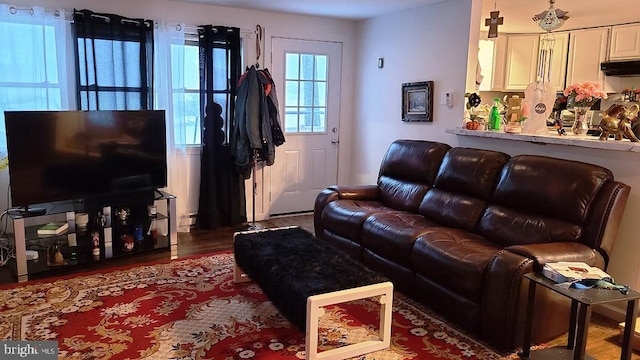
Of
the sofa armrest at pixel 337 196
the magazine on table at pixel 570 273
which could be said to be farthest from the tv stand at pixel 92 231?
the magazine on table at pixel 570 273

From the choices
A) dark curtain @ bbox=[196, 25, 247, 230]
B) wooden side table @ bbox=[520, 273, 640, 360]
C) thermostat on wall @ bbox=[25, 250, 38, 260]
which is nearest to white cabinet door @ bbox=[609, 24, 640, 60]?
wooden side table @ bbox=[520, 273, 640, 360]

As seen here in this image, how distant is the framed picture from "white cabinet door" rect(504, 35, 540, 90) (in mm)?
1668

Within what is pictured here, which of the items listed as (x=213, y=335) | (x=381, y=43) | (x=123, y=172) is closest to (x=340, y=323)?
(x=213, y=335)

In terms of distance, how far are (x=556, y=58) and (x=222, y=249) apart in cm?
423

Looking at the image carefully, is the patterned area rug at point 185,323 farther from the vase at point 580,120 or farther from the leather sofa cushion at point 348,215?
the vase at point 580,120

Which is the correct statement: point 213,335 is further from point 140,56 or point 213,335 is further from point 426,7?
point 426,7

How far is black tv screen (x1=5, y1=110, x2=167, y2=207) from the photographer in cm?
338

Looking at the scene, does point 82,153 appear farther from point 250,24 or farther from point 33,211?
point 250,24

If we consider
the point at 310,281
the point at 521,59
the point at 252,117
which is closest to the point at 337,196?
the point at 252,117

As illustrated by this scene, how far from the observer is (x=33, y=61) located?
3879 millimetres

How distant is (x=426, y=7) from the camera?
4398mm

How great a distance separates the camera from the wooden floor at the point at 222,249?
8.58 feet

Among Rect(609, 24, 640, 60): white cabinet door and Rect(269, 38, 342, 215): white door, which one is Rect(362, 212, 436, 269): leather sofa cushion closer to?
Rect(269, 38, 342, 215): white door

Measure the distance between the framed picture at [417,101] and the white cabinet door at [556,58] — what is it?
1.77 m
